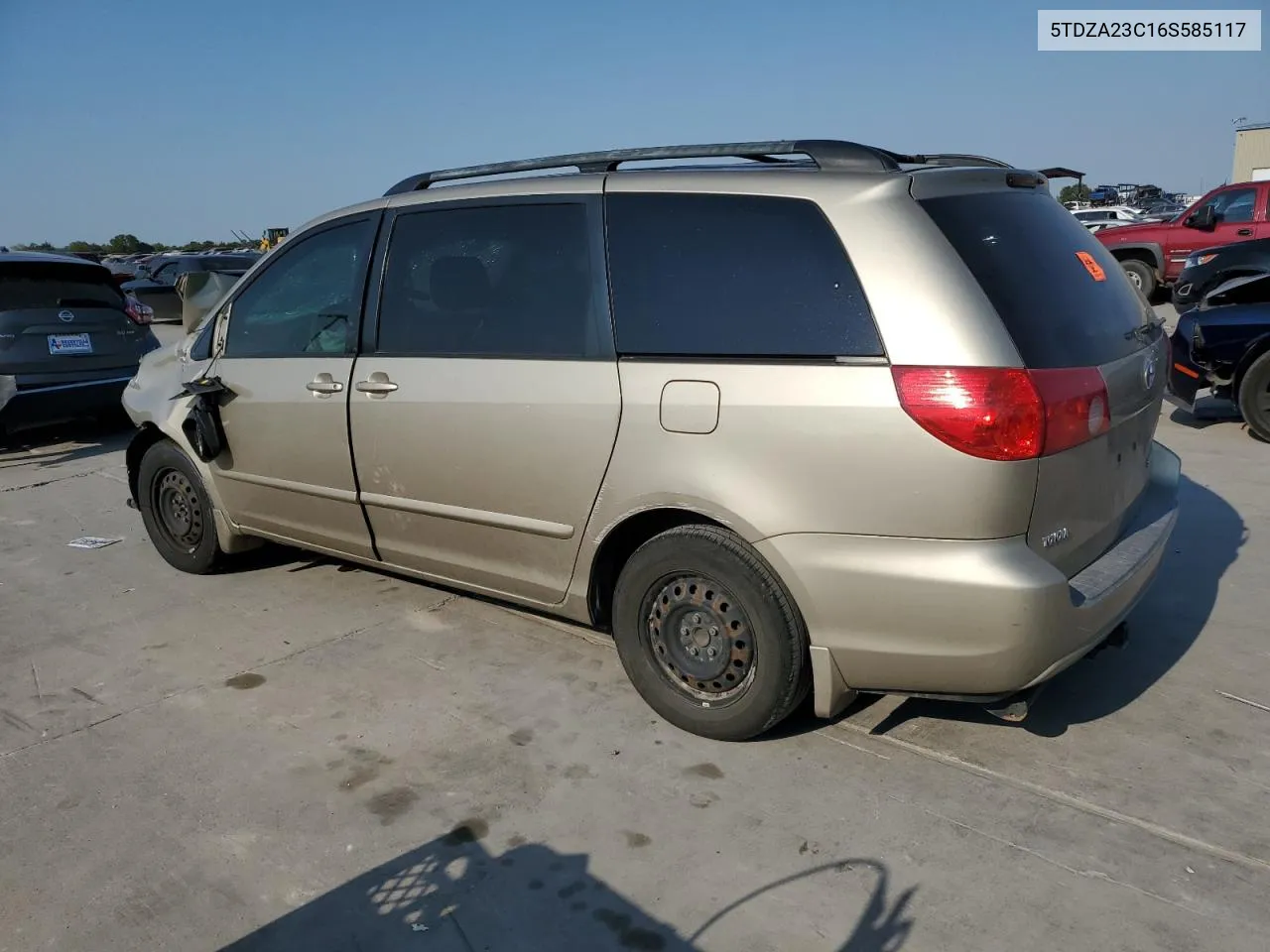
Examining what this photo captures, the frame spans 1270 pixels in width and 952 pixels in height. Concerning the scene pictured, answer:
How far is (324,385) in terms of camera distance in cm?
427

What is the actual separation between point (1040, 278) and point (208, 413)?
371 centimetres

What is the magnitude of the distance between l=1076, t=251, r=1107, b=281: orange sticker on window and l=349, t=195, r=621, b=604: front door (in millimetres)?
1599

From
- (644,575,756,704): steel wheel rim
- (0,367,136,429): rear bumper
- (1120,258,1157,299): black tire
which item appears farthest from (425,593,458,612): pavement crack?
(1120,258,1157,299): black tire

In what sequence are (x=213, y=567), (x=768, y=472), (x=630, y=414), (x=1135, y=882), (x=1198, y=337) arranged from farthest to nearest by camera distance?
(x=1198, y=337) < (x=213, y=567) < (x=630, y=414) < (x=768, y=472) < (x=1135, y=882)

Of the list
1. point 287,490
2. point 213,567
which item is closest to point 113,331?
point 213,567

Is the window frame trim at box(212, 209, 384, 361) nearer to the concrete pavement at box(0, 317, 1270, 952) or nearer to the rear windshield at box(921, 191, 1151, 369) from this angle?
the concrete pavement at box(0, 317, 1270, 952)

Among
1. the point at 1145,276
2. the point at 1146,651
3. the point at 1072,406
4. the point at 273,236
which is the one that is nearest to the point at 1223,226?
the point at 1145,276

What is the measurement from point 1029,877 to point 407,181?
11.7 feet

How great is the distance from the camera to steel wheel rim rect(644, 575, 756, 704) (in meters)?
3.22

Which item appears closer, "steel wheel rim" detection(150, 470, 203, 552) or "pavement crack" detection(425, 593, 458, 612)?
"pavement crack" detection(425, 593, 458, 612)

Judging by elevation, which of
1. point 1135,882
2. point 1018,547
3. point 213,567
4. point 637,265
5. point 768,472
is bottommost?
point 1135,882

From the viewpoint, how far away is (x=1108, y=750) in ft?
10.4

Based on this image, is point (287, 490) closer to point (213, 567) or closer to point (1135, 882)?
point (213, 567)

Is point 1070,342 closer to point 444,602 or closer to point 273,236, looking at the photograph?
point 444,602
